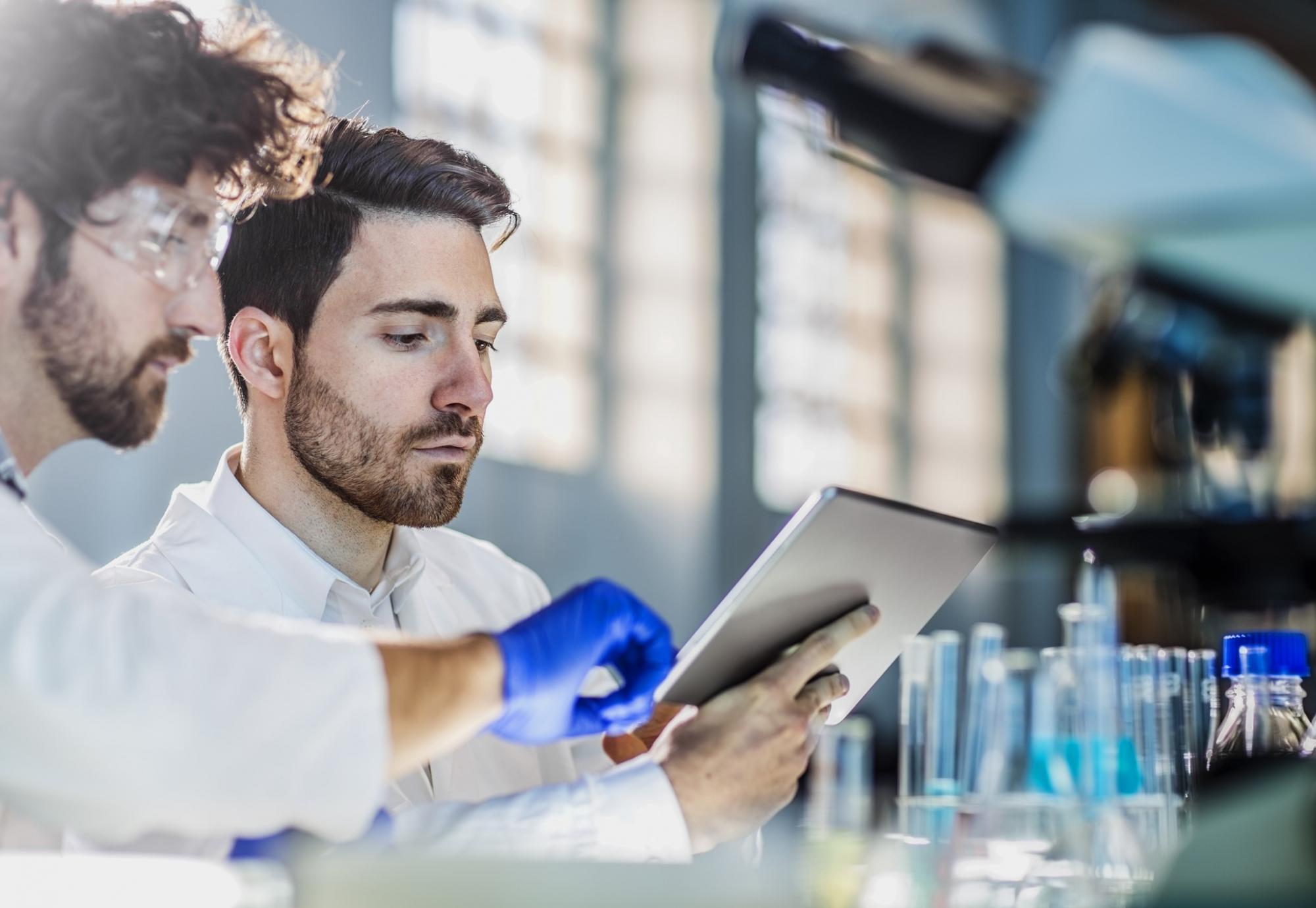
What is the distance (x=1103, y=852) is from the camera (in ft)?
3.88

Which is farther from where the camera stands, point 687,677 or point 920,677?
point 920,677

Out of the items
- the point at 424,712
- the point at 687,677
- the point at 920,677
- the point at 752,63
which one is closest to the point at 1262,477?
the point at 752,63

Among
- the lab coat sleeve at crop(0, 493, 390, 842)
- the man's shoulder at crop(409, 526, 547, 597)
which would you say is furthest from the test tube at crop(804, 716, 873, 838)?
the lab coat sleeve at crop(0, 493, 390, 842)

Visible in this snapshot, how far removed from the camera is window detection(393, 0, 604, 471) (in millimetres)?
4016

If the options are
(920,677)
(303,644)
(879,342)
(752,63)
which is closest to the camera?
(303,644)

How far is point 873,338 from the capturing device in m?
6.01

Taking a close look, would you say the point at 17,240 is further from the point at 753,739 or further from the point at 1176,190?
the point at 1176,190

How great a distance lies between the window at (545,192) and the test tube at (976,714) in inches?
96.4

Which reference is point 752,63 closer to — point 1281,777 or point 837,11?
point 1281,777

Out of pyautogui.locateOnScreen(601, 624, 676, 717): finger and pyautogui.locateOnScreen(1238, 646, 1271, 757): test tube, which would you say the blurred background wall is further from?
pyautogui.locateOnScreen(1238, 646, 1271, 757): test tube

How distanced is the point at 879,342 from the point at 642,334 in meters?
1.44

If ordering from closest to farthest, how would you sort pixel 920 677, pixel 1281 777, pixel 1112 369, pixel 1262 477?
pixel 1281 777 → pixel 920 677 → pixel 1262 477 → pixel 1112 369

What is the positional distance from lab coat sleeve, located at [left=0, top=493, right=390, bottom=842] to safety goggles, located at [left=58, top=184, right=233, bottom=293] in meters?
0.28

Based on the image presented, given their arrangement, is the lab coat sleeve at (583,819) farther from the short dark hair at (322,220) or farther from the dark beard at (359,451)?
the short dark hair at (322,220)
